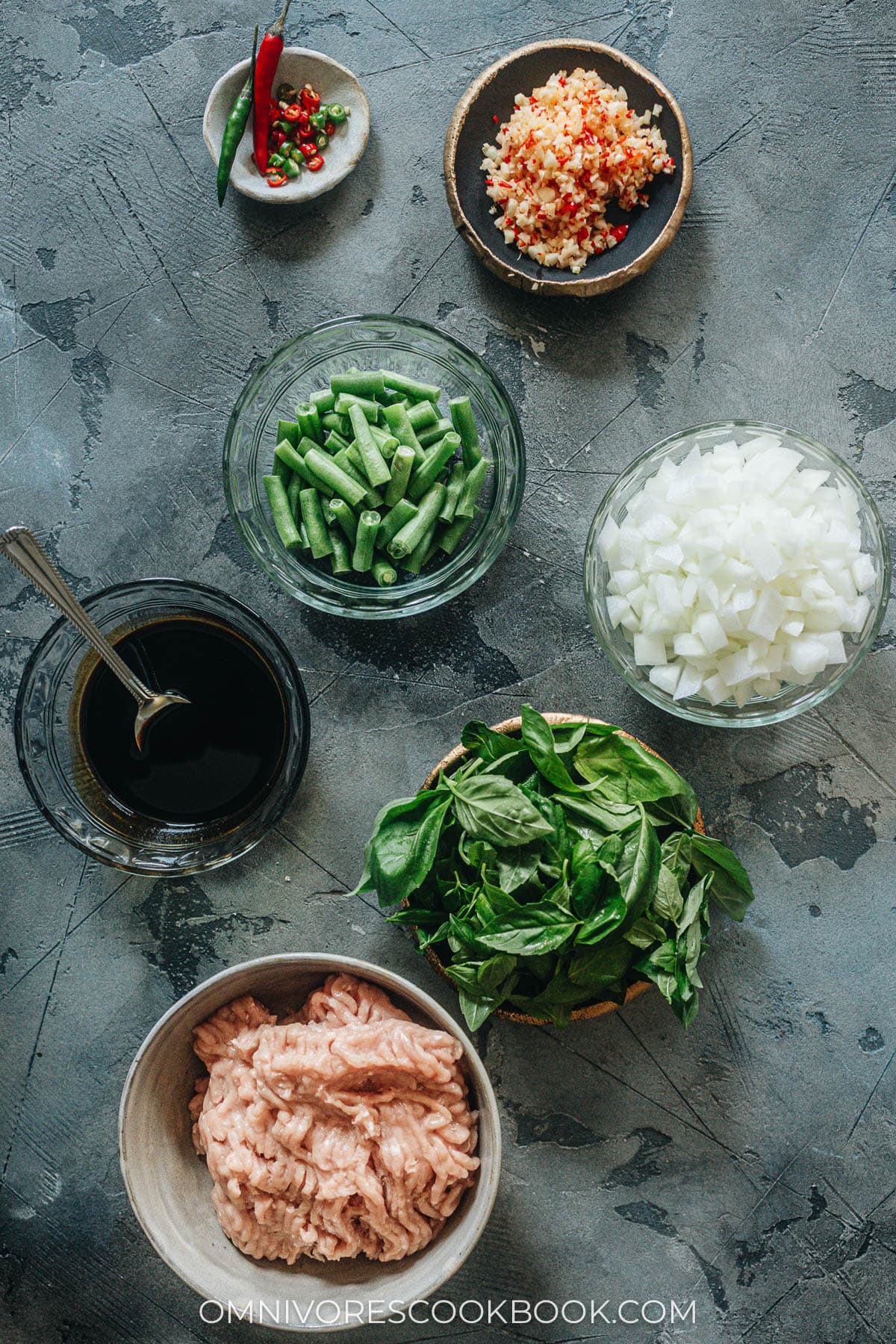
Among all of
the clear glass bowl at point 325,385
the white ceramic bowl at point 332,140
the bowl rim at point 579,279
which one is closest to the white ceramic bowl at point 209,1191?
the clear glass bowl at point 325,385

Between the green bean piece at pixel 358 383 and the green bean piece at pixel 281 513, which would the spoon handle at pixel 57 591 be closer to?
the green bean piece at pixel 281 513

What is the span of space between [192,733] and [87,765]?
197mm

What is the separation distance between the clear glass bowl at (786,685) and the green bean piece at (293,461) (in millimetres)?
526

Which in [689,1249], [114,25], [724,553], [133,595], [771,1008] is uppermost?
[114,25]

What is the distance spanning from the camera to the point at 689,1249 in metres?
1.86

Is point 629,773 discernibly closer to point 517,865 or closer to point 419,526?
→ point 517,865

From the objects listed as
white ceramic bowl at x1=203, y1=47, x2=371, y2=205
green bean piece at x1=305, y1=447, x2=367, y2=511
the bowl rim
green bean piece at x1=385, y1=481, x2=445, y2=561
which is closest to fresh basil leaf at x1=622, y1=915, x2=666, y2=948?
green bean piece at x1=385, y1=481, x2=445, y2=561

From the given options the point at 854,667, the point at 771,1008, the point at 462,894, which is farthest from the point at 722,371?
the point at 771,1008

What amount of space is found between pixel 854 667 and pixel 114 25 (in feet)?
6.15

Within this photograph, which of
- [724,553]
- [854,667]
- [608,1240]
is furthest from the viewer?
[608,1240]

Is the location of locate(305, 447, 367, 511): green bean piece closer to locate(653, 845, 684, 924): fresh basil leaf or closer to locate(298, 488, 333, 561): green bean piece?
locate(298, 488, 333, 561): green bean piece

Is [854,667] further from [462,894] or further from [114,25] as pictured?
[114,25]

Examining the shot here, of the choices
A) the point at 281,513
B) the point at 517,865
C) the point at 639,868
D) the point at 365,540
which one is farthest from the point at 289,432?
the point at 639,868

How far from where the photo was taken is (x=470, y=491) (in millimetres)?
1773
